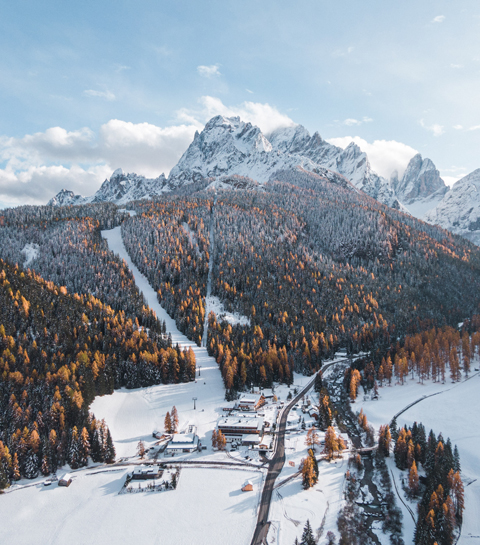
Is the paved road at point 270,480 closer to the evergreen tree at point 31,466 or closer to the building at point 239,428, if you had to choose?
the building at point 239,428

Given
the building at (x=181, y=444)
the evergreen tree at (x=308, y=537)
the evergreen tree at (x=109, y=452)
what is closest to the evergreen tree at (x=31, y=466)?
the evergreen tree at (x=109, y=452)

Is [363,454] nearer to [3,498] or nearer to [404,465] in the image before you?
[404,465]

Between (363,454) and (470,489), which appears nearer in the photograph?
(470,489)

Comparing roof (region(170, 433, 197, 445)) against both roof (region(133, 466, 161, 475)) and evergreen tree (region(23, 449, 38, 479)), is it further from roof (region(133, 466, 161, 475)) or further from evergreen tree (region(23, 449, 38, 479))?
evergreen tree (region(23, 449, 38, 479))

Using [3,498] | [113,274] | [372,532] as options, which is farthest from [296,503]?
[113,274]

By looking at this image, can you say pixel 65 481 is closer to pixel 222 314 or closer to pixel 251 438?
pixel 251 438
